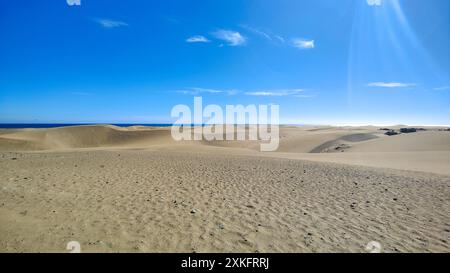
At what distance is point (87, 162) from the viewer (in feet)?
48.4

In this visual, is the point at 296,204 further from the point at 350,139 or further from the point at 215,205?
the point at 350,139

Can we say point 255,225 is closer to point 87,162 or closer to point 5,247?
point 5,247

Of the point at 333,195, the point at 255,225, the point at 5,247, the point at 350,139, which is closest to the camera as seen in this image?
the point at 5,247

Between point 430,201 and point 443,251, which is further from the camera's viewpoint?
point 430,201

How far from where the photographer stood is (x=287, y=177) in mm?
11977

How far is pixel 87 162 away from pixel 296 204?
41.2 feet

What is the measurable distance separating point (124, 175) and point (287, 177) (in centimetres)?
771

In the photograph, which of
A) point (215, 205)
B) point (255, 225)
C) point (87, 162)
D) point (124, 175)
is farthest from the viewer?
point (87, 162)

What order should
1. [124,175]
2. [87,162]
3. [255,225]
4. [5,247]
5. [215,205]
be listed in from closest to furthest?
[5,247], [255,225], [215,205], [124,175], [87,162]

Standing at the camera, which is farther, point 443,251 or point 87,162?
point 87,162

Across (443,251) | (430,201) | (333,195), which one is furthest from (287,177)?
(443,251)
